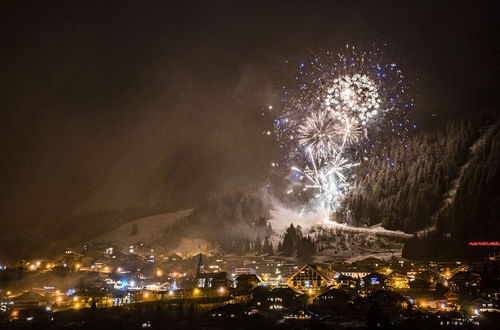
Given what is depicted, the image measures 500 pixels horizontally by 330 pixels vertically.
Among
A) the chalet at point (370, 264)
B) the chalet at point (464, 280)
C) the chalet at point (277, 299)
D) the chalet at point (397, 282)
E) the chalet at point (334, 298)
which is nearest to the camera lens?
the chalet at point (334, 298)

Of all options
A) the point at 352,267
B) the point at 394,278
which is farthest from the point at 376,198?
the point at 394,278

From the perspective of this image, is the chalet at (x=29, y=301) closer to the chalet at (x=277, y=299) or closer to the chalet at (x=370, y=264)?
the chalet at (x=277, y=299)

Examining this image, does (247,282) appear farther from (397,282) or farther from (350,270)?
(397,282)

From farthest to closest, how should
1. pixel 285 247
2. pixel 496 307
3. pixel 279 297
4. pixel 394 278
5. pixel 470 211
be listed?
1. pixel 285 247
2. pixel 470 211
3. pixel 394 278
4. pixel 279 297
5. pixel 496 307

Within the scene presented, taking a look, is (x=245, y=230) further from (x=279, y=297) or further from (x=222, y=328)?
(x=222, y=328)

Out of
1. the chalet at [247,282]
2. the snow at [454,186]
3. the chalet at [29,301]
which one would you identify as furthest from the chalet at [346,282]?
the chalet at [29,301]

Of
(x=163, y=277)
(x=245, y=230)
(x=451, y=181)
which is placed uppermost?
(x=451, y=181)

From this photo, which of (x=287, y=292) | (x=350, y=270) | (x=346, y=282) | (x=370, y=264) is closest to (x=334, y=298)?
(x=287, y=292)

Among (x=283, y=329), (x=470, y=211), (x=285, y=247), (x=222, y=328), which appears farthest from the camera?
(x=285, y=247)

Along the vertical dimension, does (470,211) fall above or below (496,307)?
above

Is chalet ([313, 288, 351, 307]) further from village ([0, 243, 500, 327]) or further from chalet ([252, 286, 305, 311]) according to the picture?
chalet ([252, 286, 305, 311])

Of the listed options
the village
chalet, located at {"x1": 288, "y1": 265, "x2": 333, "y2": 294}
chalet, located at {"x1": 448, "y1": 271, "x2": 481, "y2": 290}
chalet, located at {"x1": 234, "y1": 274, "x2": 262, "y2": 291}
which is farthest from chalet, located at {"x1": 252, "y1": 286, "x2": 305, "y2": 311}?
chalet, located at {"x1": 448, "y1": 271, "x2": 481, "y2": 290}
